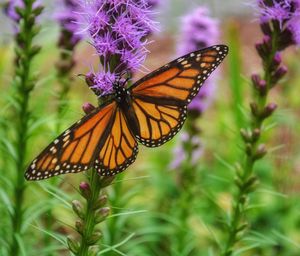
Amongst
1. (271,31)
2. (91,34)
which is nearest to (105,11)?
(91,34)

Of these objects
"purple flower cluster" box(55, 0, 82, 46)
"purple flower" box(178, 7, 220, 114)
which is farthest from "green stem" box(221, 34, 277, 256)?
"purple flower cluster" box(55, 0, 82, 46)

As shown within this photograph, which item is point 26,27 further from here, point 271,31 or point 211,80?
point 211,80

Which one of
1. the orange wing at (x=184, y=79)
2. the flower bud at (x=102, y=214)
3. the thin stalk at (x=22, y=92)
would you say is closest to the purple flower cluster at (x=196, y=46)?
the thin stalk at (x=22, y=92)

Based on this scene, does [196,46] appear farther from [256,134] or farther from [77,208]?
[77,208]

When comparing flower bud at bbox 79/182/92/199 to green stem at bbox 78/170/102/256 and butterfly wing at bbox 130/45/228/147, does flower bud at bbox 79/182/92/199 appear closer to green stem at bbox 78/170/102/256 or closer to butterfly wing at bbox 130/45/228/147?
green stem at bbox 78/170/102/256

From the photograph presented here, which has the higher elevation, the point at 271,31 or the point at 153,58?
the point at 153,58

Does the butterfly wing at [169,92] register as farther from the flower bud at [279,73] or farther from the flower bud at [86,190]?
the flower bud at [279,73]

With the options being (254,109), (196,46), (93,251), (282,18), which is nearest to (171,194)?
(196,46)

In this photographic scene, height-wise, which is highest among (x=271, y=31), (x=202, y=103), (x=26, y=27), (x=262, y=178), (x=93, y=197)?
(x=26, y=27)
